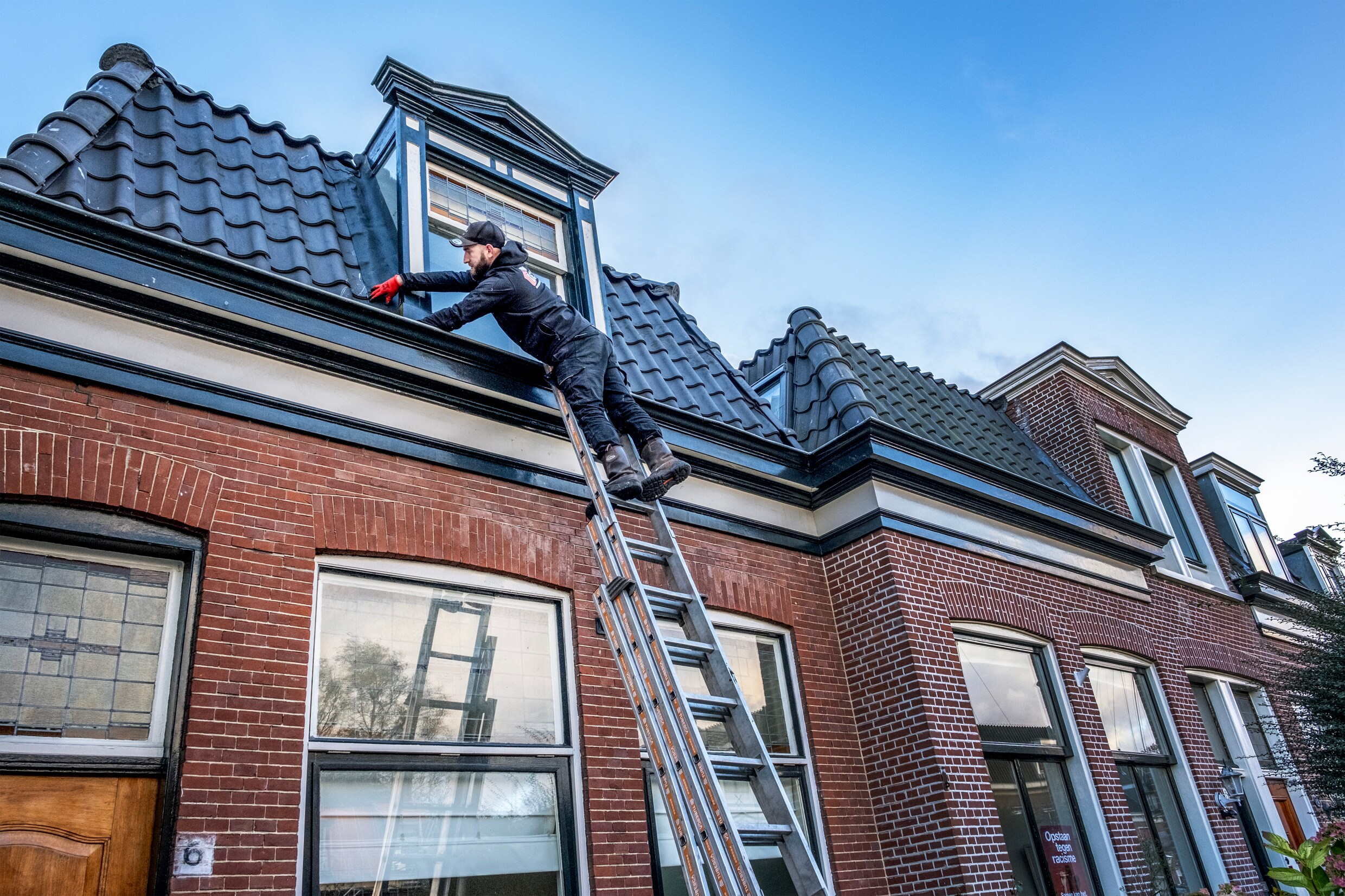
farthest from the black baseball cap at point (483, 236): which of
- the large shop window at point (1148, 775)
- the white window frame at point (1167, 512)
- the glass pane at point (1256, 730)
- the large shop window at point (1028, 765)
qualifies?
the glass pane at point (1256, 730)

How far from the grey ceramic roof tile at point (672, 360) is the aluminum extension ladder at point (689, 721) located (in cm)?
271

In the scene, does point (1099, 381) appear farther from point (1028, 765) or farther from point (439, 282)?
point (439, 282)

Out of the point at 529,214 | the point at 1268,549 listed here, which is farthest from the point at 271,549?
the point at 1268,549

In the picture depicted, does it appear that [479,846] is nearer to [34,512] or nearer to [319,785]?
[319,785]

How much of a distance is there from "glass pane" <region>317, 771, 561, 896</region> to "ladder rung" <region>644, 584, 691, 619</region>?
4.96 ft

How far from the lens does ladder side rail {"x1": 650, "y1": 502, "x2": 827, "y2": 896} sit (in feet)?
12.6

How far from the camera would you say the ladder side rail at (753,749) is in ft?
12.6

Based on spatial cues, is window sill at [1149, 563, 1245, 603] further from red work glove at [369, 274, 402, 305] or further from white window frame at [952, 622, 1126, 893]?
red work glove at [369, 274, 402, 305]

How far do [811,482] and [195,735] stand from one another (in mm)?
5446

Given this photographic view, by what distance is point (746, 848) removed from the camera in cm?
599

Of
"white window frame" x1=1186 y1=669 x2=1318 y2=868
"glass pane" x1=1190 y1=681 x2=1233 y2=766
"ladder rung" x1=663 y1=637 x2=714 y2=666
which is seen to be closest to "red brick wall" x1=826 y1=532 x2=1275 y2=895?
"glass pane" x1=1190 y1=681 x2=1233 y2=766

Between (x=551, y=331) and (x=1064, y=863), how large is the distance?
6.02 meters

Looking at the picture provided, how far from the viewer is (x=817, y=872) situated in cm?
376

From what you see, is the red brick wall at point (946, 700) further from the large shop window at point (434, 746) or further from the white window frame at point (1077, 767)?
the large shop window at point (434, 746)
